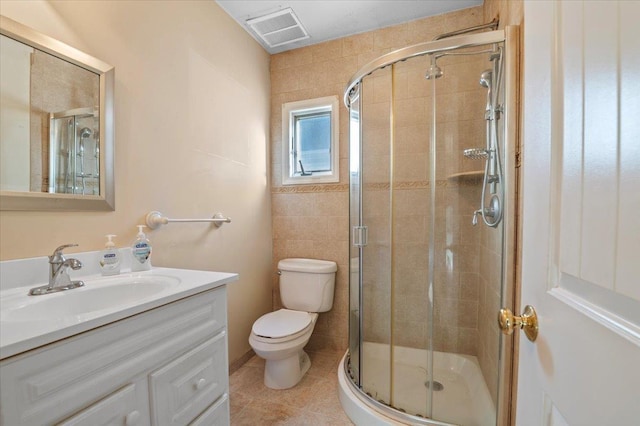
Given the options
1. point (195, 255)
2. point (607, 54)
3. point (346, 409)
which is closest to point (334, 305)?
point (346, 409)

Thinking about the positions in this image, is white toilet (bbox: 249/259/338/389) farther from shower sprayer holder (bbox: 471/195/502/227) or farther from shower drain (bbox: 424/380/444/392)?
shower sprayer holder (bbox: 471/195/502/227)

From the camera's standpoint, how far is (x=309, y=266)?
214 cm

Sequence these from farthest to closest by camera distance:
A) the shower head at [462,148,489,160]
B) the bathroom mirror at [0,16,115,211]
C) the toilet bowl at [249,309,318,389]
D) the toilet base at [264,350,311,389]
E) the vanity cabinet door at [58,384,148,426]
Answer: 1. the toilet base at [264,350,311,389]
2. the toilet bowl at [249,309,318,389]
3. the shower head at [462,148,489,160]
4. the bathroom mirror at [0,16,115,211]
5. the vanity cabinet door at [58,384,148,426]

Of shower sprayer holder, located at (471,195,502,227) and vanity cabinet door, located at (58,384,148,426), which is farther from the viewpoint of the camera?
shower sprayer holder, located at (471,195,502,227)

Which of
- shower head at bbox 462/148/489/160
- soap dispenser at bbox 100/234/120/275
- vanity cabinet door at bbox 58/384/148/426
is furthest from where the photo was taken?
shower head at bbox 462/148/489/160

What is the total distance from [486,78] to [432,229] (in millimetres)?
879

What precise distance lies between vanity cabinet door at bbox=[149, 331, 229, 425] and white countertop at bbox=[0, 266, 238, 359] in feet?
0.69

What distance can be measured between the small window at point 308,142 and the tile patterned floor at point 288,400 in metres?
1.47

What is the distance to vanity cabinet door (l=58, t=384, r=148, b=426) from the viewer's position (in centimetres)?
65

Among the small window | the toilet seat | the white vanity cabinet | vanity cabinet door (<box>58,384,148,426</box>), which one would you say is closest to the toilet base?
the toilet seat

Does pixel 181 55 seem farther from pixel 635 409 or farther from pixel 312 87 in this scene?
pixel 635 409

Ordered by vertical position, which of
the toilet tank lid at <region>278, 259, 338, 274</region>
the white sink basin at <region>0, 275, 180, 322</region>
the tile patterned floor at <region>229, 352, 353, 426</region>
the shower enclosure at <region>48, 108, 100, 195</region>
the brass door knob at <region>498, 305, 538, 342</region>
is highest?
the shower enclosure at <region>48, 108, 100, 195</region>

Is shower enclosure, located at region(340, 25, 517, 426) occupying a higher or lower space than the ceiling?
lower

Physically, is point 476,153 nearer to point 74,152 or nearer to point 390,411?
point 390,411
